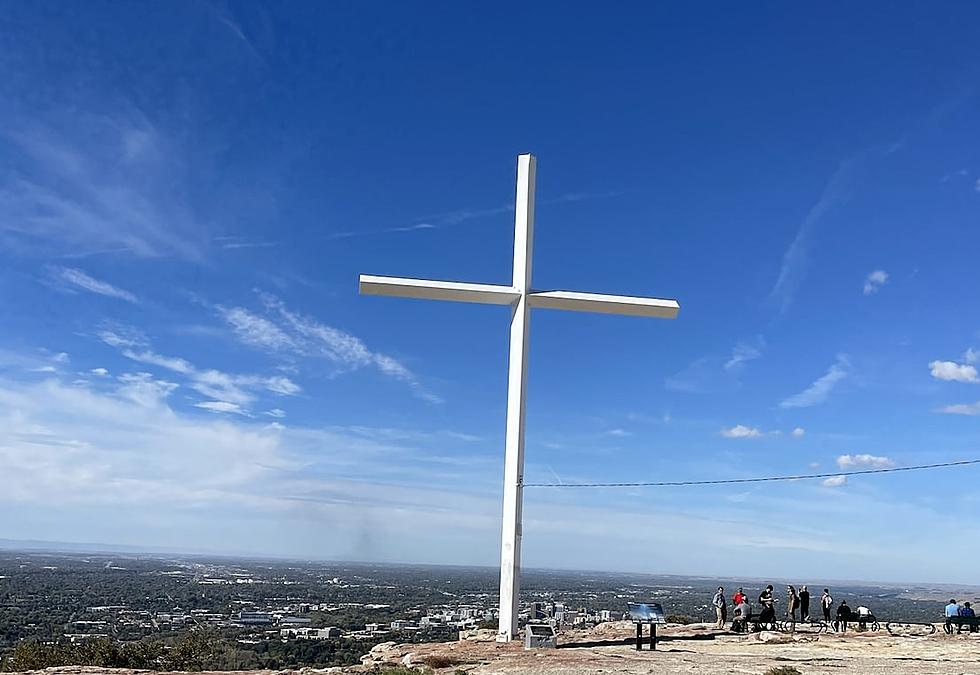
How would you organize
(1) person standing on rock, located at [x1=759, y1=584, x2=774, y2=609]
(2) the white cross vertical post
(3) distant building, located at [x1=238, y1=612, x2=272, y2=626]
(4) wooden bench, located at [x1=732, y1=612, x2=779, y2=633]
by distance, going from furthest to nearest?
1. (3) distant building, located at [x1=238, y1=612, x2=272, y2=626]
2. (1) person standing on rock, located at [x1=759, y1=584, x2=774, y2=609]
3. (4) wooden bench, located at [x1=732, y1=612, x2=779, y2=633]
4. (2) the white cross vertical post

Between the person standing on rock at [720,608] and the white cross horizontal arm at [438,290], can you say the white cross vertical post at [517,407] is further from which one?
the person standing on rock at [720,608]

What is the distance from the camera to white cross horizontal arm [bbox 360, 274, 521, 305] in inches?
687

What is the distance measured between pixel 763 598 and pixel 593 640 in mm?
4911

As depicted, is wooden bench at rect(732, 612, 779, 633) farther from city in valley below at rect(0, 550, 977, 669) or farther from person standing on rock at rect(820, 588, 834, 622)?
city in valley below at rect(0, 550, 977, 669)

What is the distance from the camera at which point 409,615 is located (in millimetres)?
30125

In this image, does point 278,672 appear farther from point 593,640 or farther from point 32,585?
point 32,585

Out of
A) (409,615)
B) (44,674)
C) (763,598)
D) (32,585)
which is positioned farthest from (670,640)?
(32,585)

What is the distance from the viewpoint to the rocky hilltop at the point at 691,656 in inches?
518

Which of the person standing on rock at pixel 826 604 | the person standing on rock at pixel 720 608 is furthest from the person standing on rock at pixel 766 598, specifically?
the person standing on rock at pixel 826 604

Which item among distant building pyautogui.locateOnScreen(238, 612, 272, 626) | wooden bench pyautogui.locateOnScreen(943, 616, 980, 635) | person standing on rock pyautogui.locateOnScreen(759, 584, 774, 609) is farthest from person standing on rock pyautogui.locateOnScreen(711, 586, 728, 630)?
distant building pyautogui.locateOnScreen(238, 612, 272, 626)

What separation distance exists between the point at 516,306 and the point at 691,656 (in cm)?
714

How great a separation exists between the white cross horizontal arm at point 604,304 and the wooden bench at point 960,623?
Result: 8928mm

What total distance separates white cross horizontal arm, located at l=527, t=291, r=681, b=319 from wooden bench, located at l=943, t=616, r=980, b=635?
8928 mm

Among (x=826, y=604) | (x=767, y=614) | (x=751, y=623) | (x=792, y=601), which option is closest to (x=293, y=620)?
(x=751, y=623)
